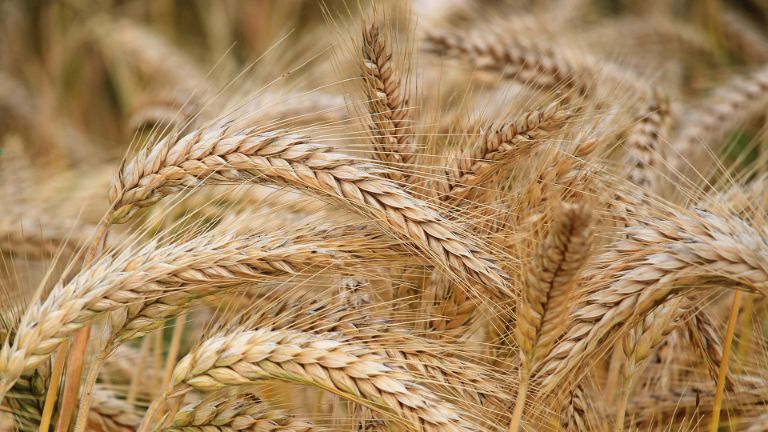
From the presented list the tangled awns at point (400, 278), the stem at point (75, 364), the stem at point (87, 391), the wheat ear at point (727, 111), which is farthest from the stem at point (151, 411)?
the wheat ear at point (727, 111)

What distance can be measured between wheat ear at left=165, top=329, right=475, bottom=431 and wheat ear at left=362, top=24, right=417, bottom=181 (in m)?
0.37

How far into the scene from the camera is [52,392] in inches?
54.7

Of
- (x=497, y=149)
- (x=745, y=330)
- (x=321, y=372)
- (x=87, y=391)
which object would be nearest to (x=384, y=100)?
(x=497, y=149)

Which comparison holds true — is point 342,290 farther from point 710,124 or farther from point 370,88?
point 710,124

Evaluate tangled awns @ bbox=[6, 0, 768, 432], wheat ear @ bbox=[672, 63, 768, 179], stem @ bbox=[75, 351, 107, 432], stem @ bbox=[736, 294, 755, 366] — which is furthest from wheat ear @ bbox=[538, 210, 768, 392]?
wheat ear @ bbox=[672, 63, 768, 179]

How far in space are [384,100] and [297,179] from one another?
0.84 feet

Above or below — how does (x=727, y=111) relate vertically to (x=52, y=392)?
above

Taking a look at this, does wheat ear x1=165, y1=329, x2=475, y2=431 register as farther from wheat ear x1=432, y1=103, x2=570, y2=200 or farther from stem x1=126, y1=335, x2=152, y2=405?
stem x1=126, y1=335, x2=152, y2=405

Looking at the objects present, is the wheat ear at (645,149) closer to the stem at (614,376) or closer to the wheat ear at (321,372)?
the stem at (614,376)

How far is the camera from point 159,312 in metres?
1.34

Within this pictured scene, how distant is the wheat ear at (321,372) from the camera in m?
1.22

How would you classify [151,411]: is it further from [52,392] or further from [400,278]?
[400,278]

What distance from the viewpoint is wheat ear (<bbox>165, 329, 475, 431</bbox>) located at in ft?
3.99

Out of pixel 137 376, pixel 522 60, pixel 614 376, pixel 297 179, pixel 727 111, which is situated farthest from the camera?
pixel 727 111
